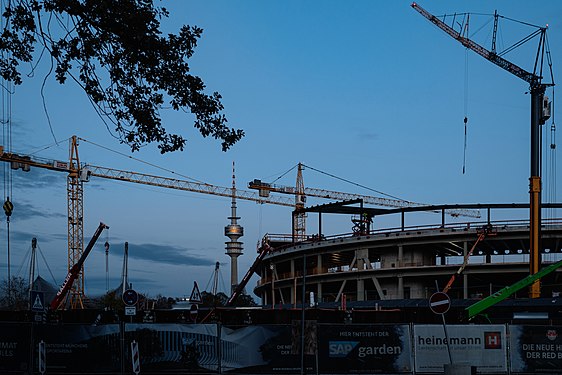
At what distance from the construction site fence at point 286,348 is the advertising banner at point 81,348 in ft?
0.11

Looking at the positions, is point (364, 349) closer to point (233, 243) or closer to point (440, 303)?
point (440, 303)

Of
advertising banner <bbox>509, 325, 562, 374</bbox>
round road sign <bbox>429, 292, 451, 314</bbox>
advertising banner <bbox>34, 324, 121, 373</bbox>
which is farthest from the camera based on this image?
advertising banner <bbox>509, 325, 562, 374</bbox>

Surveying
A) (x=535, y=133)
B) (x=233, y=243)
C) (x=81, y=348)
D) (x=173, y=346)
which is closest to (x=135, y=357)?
(x=173, y=346)

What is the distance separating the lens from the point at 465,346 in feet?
84.0

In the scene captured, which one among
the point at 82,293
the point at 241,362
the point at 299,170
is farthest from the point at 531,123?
the point at 299,170

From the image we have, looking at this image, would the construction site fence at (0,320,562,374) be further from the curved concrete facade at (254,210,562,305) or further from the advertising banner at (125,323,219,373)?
the curved concrete facade at (254,210,562,305)

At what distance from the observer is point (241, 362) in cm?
2531

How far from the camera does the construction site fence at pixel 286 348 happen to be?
82.9ft

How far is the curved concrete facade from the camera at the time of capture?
234 ft

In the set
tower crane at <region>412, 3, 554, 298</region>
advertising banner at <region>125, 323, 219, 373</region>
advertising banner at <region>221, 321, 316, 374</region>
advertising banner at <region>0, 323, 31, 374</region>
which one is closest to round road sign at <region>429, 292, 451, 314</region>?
advertising banner at <region>221, 321, 316, 374</region>

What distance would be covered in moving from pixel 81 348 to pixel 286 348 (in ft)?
22.4

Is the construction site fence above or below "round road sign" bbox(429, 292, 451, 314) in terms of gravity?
below

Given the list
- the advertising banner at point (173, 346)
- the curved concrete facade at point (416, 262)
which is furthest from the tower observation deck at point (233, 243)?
the advertising banner at point (173, 346)

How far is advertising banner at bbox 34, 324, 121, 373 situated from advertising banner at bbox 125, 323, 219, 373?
1.74ft
